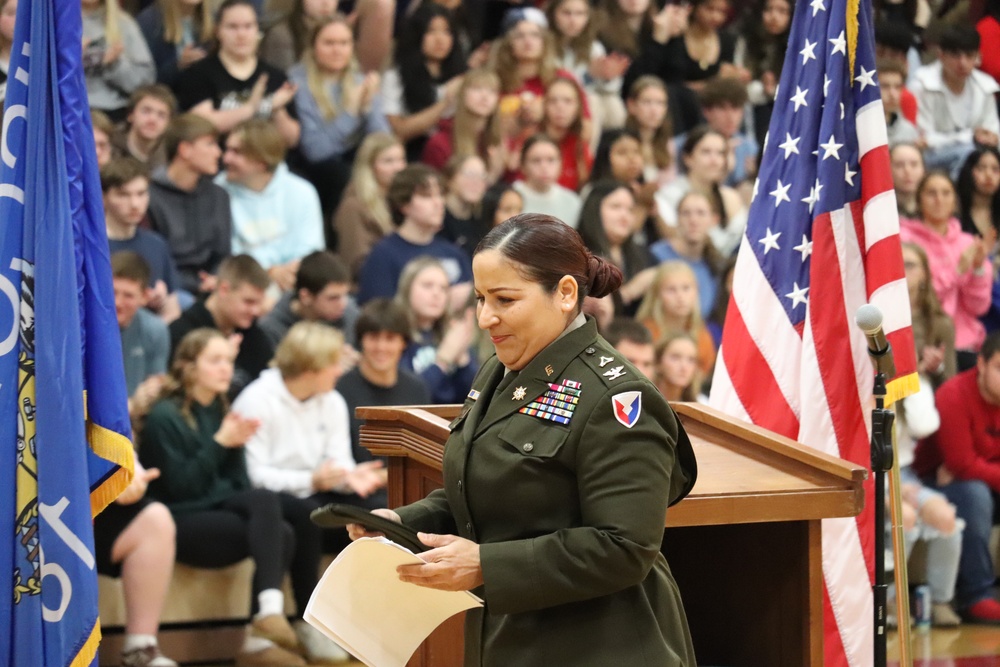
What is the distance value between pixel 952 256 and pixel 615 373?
6013 millimetres

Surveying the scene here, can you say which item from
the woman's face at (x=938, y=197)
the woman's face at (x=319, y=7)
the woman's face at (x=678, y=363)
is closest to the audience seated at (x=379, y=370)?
the woman's face at (x=678, y=363)

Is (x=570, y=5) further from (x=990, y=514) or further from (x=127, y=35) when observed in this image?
(x=990, y=514)

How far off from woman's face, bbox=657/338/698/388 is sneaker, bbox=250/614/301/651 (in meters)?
2.05

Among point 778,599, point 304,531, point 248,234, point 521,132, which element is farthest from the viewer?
point 521,132

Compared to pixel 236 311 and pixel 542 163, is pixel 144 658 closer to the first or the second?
pixel 236 311

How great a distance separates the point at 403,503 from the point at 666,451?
1.16 meters

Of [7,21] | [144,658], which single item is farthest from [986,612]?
[7,21]

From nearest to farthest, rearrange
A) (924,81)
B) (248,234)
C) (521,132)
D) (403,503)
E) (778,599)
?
(778,599) < (403,503) < (248,234) < (521,132) < (924,81)

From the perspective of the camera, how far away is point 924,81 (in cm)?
900

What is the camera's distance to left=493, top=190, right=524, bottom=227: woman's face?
7180mm

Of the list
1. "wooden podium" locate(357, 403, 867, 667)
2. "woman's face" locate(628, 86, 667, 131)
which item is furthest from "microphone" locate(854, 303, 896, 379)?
"woman's face" locate(628, 86, 667, 131)

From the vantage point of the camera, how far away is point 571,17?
27.3 ft

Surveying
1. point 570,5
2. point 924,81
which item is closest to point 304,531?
point 570,5

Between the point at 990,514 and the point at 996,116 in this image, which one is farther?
the point at 996,116
